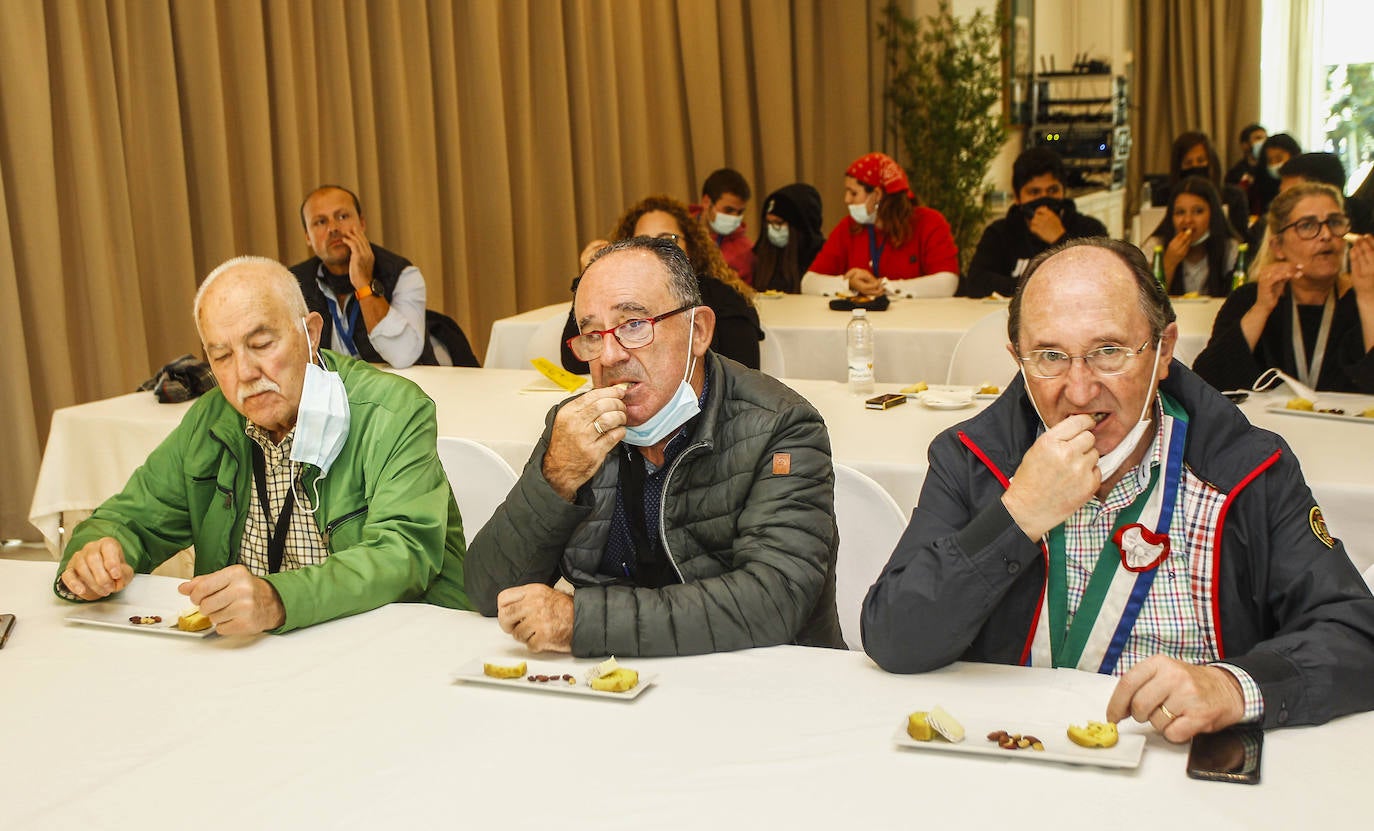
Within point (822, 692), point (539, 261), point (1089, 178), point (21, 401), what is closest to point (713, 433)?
point (822, 692)

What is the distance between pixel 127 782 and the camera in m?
1.41

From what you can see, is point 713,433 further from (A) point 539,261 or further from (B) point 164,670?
(A) point 539,261

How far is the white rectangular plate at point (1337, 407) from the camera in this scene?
9.95 ft

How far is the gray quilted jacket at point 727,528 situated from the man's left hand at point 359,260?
2554mm

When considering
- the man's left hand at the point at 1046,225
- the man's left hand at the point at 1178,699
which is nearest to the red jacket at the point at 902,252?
the man's left hand at the point at 1046,225

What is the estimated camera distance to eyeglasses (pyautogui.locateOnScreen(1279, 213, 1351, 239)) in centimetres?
352

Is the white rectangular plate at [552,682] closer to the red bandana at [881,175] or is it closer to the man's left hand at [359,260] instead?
the man's left hand at [359,260]

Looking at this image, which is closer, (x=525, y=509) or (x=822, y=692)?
(x=822, y=692)

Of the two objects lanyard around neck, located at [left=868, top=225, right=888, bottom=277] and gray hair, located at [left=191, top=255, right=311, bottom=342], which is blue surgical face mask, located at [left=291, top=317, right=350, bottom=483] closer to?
gray hair, located at [left=191, top=255, right=311, bottom=342]

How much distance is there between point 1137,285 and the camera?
1.72 metres

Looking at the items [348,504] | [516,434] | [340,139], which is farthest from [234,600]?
[340,139]

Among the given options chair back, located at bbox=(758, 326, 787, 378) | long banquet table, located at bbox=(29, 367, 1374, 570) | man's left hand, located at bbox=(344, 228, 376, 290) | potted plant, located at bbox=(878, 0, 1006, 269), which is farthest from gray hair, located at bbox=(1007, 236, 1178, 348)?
potted plant, located at bbox=(878, 0, 1006, 269)

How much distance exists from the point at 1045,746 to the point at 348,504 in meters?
1.28

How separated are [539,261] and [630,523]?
532 centimetres
